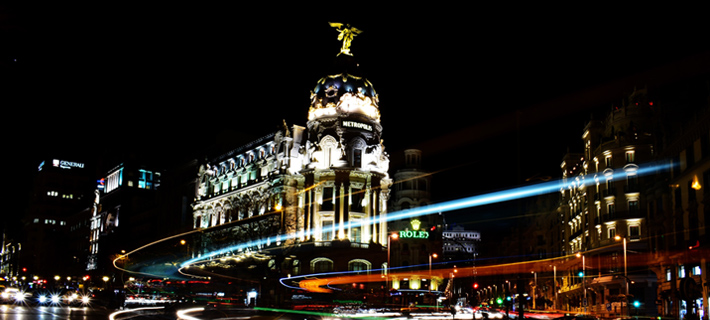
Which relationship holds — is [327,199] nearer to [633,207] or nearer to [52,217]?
[633,207]

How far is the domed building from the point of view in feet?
244

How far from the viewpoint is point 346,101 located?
75938 millimetres

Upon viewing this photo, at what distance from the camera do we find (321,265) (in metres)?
74.9

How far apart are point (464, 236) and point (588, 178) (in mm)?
119969

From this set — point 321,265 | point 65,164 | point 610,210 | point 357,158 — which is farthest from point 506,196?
point 65,164

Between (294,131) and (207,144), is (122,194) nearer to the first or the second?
(207,144)

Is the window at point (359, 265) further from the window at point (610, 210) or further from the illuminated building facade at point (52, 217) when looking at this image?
the illuminated building facade at point (52, 217)

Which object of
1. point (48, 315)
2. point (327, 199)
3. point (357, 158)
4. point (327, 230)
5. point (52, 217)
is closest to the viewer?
point (48, 315)

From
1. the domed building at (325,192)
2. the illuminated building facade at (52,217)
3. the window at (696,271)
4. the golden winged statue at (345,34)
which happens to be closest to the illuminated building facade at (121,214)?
the illuminated building facade at (52,217)

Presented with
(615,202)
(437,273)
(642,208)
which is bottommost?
(437,273)

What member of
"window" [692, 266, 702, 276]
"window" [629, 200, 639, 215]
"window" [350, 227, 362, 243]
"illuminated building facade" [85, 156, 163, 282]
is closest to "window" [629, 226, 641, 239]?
"window" [629, 200, 639, 215]

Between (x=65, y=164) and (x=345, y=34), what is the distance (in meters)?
123

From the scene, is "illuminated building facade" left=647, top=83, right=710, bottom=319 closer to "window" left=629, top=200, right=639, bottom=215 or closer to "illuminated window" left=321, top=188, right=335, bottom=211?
"window" left=629, top=200, right=639, bottom=215

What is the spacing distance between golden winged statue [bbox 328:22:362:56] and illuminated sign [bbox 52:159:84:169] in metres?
121
